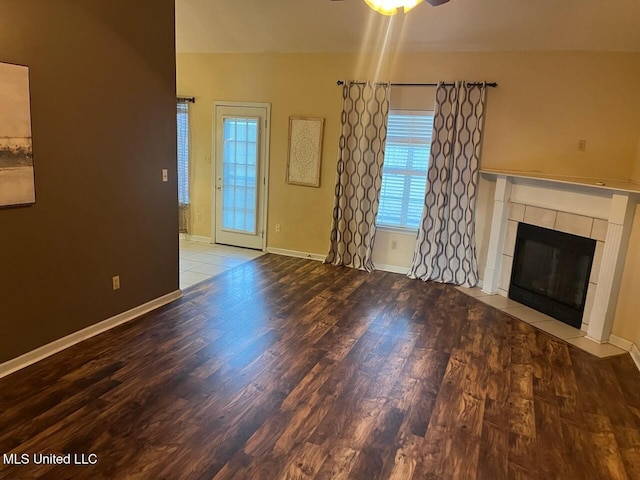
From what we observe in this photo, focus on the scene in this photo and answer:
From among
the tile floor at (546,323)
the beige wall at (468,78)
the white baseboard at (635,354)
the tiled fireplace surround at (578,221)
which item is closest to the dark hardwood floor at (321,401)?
the white baseboard at (635,354)

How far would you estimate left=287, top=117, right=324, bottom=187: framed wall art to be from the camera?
5.80 meters

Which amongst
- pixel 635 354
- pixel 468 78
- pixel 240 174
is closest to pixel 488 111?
pixel 468 78

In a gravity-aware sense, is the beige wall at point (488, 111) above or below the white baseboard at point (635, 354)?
above

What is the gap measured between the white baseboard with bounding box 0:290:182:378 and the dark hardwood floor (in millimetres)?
86

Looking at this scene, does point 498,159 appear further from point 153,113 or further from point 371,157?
point 153,113

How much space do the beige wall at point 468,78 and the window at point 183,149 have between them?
135mm

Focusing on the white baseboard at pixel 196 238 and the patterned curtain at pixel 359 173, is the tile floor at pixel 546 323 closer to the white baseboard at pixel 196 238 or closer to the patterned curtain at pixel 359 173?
the patterned curtain at pixel 359 173

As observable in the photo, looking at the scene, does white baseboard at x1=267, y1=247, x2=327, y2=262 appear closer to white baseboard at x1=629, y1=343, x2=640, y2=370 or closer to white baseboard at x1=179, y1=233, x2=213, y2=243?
white baseboard at x1=179, y1=233, x2=213, y2=243

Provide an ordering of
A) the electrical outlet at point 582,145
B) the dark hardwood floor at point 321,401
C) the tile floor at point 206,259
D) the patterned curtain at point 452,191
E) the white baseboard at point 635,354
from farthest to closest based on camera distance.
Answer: the tile floor at point 206,259 < the patterned curtain at point 452,191 < the electrical outlet at point 582,145 < the white baseboard at point 635,354 < the dark hardwood floor at point 321,401

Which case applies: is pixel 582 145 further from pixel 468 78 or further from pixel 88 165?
pixel 88 165

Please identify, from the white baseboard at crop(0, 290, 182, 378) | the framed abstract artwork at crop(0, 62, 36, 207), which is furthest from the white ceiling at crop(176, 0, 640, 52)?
the white baseboard at crop(0, 290, 182, 378)

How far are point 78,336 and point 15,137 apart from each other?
1.51 m

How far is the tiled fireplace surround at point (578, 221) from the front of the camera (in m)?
3.82

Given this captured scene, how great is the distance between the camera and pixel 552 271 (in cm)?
454
